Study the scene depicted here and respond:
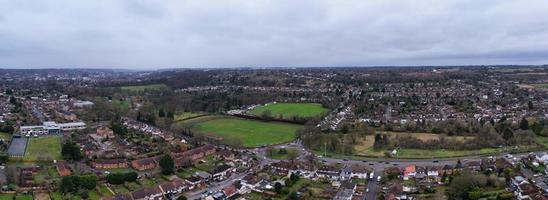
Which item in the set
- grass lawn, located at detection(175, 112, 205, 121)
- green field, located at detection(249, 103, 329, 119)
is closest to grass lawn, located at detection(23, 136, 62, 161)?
grass lawn, located at detection(175, 112, 205, 121)

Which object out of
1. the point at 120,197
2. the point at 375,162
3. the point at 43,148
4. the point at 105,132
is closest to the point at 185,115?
the point at 105,132

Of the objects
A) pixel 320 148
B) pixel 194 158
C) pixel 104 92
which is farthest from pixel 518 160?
pixel 104 92

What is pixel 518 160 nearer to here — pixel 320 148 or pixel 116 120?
pixel 320 148

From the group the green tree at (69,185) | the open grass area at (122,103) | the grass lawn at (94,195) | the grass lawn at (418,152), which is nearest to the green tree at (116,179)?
the grass lawn at (94,195)

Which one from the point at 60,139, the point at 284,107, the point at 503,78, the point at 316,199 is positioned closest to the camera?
the point at 316,199

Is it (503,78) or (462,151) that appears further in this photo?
(503,78)

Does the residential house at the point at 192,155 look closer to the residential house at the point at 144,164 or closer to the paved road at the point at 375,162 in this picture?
the residential house at the point at 144,164
